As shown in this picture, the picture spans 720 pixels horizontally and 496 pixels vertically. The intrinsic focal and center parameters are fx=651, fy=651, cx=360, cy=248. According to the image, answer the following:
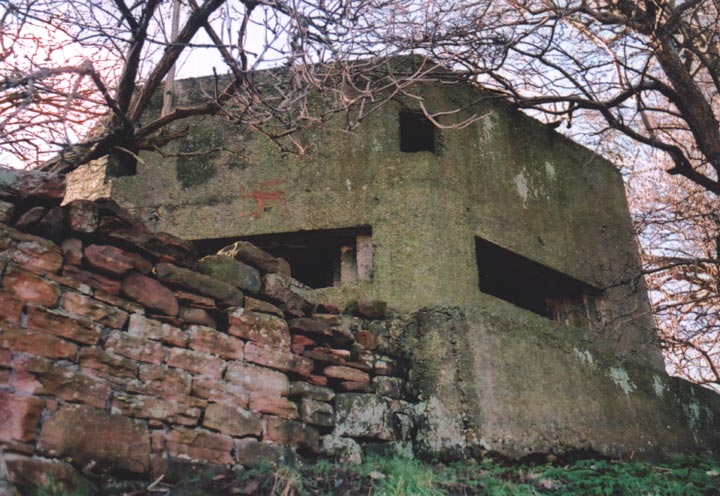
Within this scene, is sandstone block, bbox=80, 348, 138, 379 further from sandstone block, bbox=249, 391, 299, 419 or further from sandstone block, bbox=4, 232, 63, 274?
sandstone block, bbox=249, 391, 299, 419

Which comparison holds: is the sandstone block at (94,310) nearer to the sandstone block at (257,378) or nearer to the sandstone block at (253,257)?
the sandstone block at (257,378)

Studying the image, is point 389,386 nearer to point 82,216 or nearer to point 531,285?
point 82,216

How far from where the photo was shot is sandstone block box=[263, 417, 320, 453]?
3.75 meters

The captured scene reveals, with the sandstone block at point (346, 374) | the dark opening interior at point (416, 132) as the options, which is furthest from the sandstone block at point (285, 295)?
the dark opening interior at point (416, 132)

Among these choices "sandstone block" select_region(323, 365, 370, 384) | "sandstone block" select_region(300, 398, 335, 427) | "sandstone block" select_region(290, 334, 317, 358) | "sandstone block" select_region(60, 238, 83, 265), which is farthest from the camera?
"sandstone block" select_region(323, 365, 370, 384)

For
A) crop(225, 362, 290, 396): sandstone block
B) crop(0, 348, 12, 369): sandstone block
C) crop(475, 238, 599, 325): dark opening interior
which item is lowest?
crop(0, 348, 12, 369): sandstone block

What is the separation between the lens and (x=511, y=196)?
551cm

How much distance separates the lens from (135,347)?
11.0 feet

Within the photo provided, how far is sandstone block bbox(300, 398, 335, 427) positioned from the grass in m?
0.27

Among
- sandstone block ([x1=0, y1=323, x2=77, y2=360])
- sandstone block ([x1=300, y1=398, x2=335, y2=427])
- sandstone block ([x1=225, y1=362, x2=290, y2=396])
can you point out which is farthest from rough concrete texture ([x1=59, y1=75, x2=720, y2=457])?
sandstone block ([x1=0, y1=323, x2=77, y2=360])

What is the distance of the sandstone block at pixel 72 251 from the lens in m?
3.31

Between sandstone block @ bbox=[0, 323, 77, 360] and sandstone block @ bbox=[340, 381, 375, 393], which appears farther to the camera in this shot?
sandstone block @ bbox=[340, 381, 375, 393]

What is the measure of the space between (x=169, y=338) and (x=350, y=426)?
1.32 m

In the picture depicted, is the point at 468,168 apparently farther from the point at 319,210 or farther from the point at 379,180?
the point at 319,210
